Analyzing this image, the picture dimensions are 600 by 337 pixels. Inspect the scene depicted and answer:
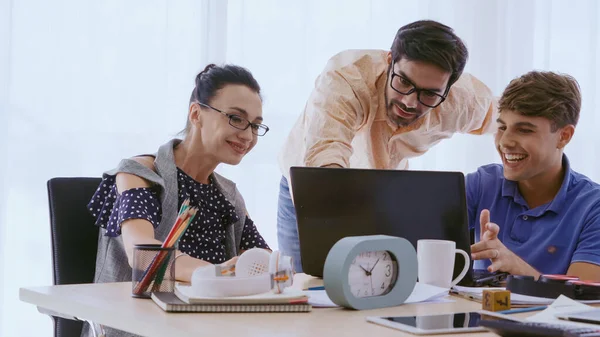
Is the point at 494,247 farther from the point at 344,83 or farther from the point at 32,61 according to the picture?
the point at 32,61

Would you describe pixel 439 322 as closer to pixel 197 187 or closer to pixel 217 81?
pixel 197 187

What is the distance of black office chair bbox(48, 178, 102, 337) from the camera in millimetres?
1715

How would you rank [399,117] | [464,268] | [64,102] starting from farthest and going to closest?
1. [64,102]
2. [399,117]
3. [464,268]

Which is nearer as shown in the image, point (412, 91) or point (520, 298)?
point (520, 298)

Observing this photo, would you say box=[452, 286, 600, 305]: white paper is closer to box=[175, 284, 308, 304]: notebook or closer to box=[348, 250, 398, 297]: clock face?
box=[348, 250, 398, 297]: clock face

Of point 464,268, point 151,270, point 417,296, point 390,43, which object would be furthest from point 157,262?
point 390,43

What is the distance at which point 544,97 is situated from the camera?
198 cm

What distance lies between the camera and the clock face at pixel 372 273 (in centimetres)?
124

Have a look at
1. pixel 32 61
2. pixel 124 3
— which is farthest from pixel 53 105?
pixel 124 3

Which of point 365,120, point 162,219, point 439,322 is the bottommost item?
point 439,322

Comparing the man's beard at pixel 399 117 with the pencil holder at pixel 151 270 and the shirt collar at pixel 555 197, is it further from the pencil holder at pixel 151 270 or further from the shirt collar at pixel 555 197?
the pencil holder at pixel 151 270

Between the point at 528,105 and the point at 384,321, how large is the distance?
1.06 meters

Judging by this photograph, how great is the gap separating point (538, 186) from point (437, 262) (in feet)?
2.14

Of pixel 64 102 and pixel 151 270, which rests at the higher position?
pixel 64 102
